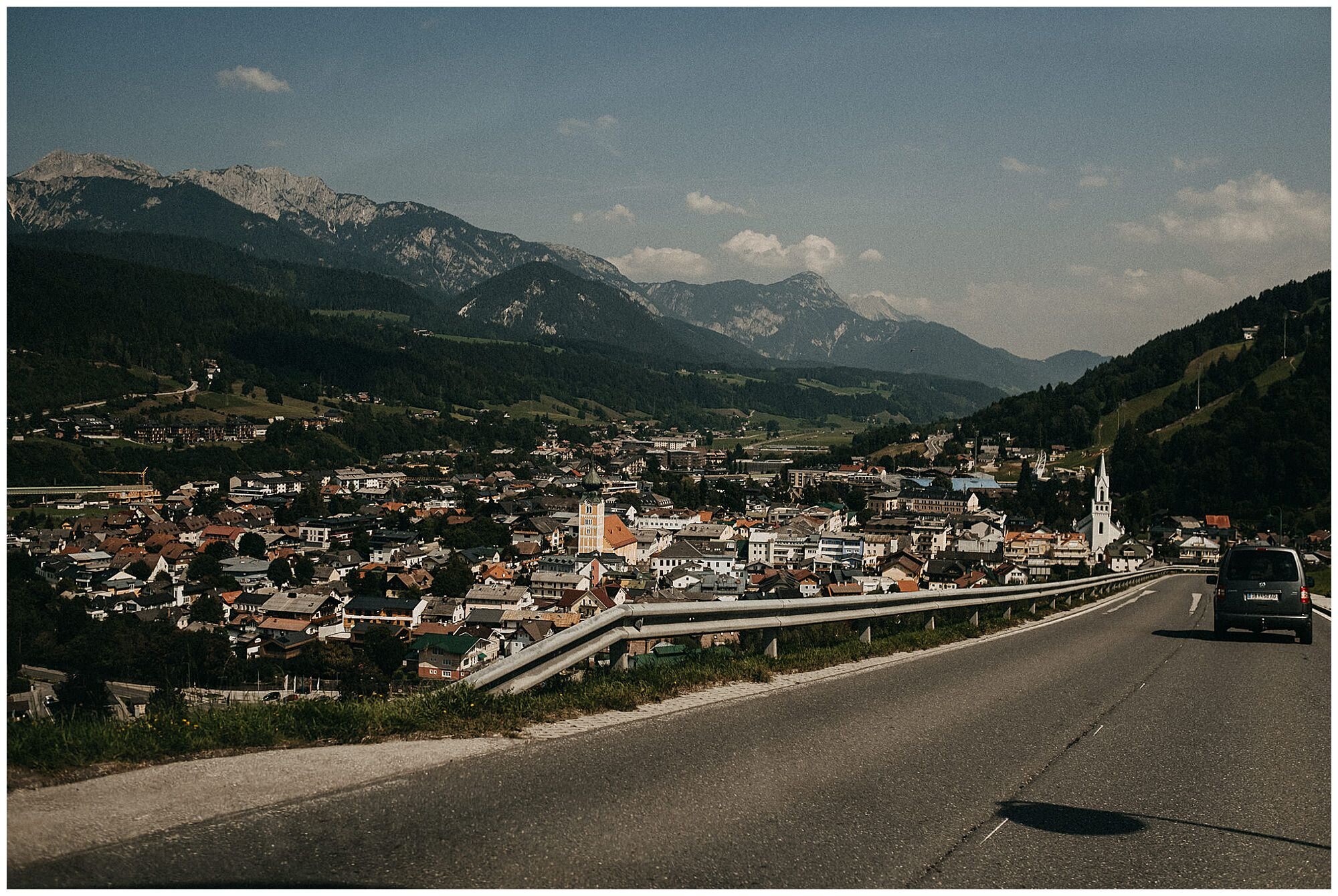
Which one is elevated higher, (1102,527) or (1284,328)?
(1284,328)

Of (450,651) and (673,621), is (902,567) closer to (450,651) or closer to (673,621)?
(450,651)

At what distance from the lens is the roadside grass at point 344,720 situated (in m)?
5.12

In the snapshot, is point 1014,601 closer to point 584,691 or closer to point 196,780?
point 584,691

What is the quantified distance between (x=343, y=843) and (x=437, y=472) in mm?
166532

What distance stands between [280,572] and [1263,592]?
67265 mm

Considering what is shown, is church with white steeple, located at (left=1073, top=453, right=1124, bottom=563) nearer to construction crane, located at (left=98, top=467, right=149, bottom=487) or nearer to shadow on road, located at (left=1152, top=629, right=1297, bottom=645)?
shadow on road, located at (left=1152, top=629, right=1297, bottom=645)

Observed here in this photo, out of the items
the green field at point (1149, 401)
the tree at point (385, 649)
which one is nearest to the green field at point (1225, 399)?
the green field at point (1149, 401)

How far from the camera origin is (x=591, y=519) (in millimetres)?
105000

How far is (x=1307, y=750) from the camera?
7.36 meters

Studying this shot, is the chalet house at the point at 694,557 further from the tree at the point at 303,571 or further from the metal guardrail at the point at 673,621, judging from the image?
the metal guardrail at the point at 673,621

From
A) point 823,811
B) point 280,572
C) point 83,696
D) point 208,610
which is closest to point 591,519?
point 280,572

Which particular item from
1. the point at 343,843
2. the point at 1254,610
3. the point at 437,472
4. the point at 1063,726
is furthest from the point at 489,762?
the point at 437,472

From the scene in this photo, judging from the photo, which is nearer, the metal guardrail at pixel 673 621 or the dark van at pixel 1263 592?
the metal guardrail at pixel 673 621

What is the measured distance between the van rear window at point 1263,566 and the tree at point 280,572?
62.5 metres
